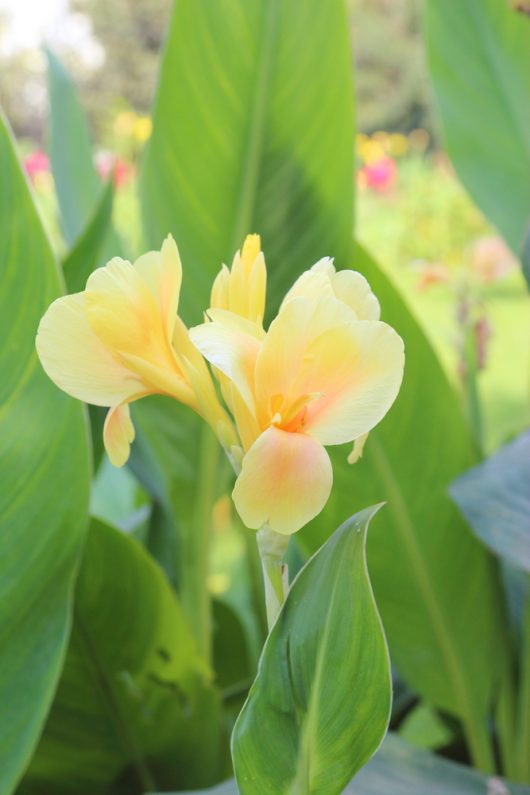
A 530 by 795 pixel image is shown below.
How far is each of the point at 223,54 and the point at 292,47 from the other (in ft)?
0.16

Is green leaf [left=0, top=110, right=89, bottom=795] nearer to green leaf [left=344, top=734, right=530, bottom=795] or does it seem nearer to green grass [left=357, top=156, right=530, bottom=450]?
green leaf [left=344, top=734, right=530, bottom=795]

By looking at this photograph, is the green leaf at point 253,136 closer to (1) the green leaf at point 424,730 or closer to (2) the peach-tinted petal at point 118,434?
(2) the peach-tinted petal at point 118,434

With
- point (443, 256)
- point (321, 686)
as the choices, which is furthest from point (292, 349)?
point (443, 256)

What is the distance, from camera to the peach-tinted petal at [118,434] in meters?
0.34

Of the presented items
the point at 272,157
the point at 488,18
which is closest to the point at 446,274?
Answer: the point at 488,18

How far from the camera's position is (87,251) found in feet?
2.06

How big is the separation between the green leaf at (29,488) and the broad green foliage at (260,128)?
19 cm

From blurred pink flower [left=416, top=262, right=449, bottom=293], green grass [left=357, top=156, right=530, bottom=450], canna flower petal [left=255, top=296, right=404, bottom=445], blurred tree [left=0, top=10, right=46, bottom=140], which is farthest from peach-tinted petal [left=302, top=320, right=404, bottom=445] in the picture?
blurred tree [left=0, top=10, right=46, bottom=140]

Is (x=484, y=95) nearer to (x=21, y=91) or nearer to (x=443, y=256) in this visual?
(x=443, y=256)

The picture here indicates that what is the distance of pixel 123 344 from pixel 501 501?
0.40 metres

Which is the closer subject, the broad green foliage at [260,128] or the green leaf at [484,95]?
the broad green foliage at [260,128]

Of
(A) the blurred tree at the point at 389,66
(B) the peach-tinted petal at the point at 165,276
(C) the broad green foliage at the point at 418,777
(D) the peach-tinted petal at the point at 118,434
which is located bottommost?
(A) the blurred tree at the point at 389,66

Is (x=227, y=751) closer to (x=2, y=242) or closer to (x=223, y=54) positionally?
(x=2, y=242)

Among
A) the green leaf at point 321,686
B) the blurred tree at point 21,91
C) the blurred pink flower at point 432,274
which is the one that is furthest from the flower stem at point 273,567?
the blurred tree at point 21,91
